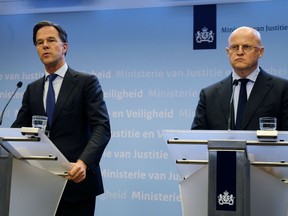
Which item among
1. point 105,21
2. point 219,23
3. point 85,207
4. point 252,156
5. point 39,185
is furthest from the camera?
point 105,21

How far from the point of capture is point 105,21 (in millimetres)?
4852

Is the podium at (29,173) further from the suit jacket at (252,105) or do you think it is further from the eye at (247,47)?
the eye at (247,47)

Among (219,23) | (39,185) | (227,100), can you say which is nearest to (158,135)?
(219,23)

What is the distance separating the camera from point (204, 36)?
4531mm

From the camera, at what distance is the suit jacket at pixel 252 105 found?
2773 mm

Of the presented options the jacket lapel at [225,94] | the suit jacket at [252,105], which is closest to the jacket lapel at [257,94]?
the suit jacket at [252,105]

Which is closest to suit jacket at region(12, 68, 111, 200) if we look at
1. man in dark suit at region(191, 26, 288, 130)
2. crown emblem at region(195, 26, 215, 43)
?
man in dark suit at region(191, 26, 288, 130)

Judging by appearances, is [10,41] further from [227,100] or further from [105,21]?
[227,100]

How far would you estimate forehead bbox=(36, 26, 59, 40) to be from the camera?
9.75 feet

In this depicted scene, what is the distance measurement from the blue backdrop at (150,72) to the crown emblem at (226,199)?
2.43m

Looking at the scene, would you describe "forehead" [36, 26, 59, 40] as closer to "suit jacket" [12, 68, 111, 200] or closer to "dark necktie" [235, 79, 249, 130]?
"suit jacket" [12, 68, 111, 200]

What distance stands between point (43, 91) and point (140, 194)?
1919 millimetres

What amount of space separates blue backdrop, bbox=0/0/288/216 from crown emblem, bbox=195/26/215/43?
0.22 feet

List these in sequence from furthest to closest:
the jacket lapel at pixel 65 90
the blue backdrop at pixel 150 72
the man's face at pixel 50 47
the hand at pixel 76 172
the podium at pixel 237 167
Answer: the blue backdrop at pixel 150 72 → the man's face at pixel 50 47 → the jacket lapel at pixel 65 90 → the hand at pixel 76 172 → the podium at pixel 237 167
